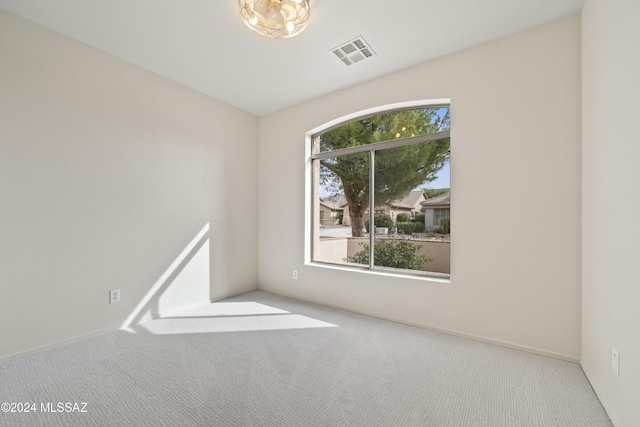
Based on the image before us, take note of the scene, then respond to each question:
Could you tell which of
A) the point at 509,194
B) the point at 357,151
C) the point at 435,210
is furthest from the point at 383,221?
the point at 509,194

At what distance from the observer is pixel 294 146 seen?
3900 mm

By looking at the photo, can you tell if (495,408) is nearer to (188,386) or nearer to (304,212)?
(188,386)

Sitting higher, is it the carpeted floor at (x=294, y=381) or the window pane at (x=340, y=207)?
the window pane at (x=340, y=207)

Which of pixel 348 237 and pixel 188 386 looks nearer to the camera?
pixel 188 386

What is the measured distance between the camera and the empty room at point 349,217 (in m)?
1.63

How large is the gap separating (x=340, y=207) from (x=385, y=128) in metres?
1.15

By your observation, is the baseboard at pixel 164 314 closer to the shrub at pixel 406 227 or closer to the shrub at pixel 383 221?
the shrub at pixel 383 221

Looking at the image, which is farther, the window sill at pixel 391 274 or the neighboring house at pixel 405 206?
the neighboring house at pixel 405 206

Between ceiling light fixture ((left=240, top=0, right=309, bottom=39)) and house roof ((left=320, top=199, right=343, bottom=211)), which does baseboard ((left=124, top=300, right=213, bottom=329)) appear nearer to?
house roof ((left=320, top=199, right=343, bottom=211))

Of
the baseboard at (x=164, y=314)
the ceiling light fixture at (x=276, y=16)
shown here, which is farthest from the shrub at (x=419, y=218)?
the baseboard at (x=164, y=314)

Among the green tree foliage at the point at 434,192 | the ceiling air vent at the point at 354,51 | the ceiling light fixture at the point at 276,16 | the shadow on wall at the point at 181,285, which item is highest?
the ceiling air vent at the point at 354,51

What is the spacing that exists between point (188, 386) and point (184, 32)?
2.78 m

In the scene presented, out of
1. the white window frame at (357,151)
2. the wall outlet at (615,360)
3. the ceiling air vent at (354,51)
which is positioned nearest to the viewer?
the wall outlet at (615,360)

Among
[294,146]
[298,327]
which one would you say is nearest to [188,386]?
[298,327]
